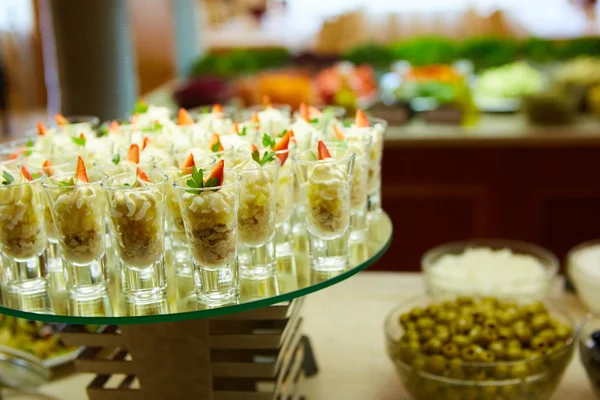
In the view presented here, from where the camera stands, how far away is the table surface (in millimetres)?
1510

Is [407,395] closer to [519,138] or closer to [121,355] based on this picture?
[121,355]

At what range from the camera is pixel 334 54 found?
4246 mm

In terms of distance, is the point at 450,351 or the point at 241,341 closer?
the point at 241,341

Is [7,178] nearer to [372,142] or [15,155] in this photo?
[15,155]

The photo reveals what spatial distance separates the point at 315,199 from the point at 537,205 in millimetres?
2245

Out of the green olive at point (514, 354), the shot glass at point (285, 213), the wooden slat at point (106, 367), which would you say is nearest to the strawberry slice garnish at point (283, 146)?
the shot glass at point (285, 213)

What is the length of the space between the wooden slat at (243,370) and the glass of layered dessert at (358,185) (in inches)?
9.7

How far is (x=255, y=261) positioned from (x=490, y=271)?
0.87 meters

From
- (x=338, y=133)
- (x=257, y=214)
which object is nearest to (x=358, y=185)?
(x=338, y=133)

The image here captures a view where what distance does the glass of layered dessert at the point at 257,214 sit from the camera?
3.83 feet

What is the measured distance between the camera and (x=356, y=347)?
170 centimetres

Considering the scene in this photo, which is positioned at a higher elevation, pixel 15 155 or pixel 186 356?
pixel 15 155

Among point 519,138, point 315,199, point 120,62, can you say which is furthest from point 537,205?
point 315,199

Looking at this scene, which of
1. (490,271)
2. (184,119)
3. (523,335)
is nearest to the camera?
(523,335)
